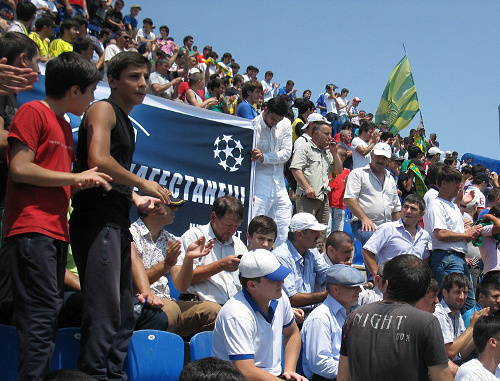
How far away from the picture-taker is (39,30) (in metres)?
9.12

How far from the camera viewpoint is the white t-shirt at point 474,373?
4301mm

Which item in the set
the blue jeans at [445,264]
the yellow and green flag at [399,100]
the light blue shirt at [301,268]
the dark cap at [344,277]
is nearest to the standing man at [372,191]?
the blue jeans at [445,264]

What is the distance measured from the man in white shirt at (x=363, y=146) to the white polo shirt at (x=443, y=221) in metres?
3.40

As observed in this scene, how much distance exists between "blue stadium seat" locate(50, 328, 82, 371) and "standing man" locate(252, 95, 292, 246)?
13.1 ft

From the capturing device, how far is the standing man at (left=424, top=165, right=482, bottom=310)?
6.56 metres

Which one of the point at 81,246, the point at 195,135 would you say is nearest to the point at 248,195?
the point at 195,135

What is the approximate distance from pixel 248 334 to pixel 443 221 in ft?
11.8

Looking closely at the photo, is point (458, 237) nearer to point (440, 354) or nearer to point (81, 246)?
point (440, 354)

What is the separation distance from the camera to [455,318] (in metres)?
5.61

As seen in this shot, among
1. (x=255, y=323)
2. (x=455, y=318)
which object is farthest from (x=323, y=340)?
(x=455, y=318)

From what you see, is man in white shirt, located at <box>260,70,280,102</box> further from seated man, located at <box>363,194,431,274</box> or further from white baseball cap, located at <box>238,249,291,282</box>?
white baseball cap, located at <box>238,249,291,282</box>

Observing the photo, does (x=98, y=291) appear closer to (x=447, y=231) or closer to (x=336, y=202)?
(x=447, y=231)

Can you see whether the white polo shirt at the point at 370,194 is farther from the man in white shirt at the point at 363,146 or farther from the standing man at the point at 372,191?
the man in white shirt at the point at 363,146

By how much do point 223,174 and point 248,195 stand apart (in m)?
0.43
